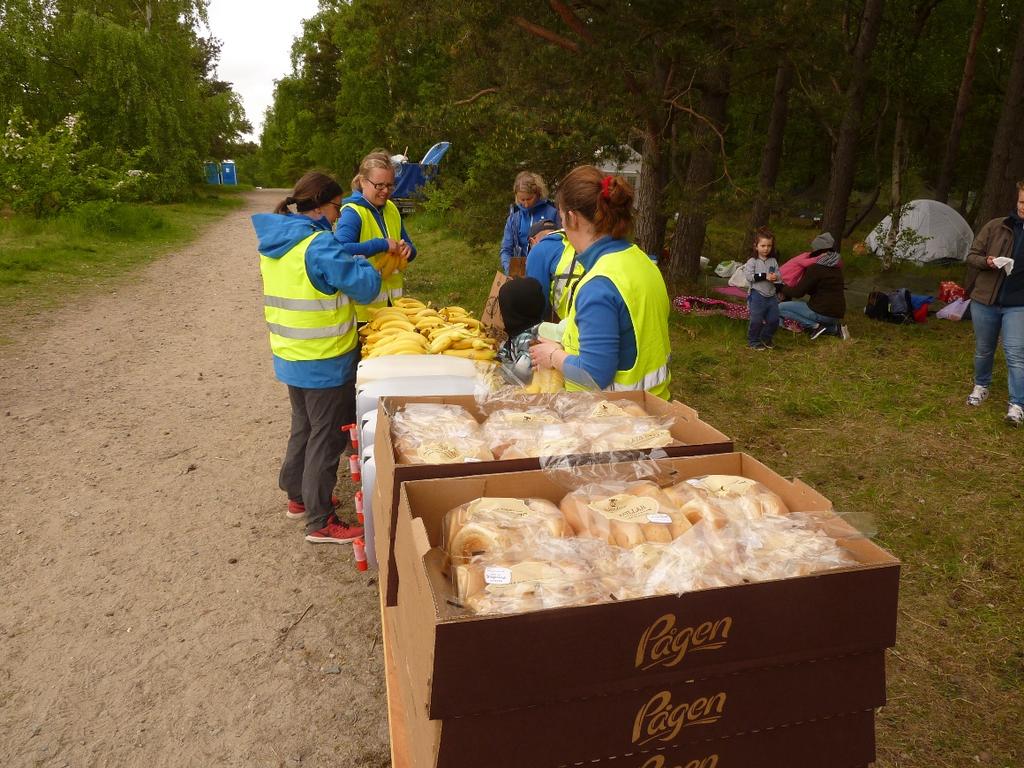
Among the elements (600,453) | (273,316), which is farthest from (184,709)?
(600,453)

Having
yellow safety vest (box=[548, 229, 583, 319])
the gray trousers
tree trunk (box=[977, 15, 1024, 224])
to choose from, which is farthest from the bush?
tree trunk (box=[977, 15, 1024, 224])

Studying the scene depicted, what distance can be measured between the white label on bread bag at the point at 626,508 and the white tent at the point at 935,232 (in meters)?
16.2

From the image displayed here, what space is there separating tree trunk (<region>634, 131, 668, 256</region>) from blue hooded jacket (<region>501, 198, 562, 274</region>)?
2.08 m

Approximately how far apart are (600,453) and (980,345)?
5.93m

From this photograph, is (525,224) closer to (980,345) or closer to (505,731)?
(980,345)

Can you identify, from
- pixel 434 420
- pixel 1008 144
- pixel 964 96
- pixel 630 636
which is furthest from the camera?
pixel 964 96

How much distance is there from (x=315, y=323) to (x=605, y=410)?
1938mm

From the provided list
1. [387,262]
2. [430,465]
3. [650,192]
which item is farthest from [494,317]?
[650,192]

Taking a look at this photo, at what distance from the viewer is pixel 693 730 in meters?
1.32

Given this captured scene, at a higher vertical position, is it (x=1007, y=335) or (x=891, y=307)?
(x=1007, y=335)

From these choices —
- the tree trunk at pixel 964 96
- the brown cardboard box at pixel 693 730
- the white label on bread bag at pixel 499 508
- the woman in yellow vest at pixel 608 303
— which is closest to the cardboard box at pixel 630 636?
the brown cardboard box at pixel 693 730

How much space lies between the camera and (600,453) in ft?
6.23

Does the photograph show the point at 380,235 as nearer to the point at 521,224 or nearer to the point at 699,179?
the point at 521,224

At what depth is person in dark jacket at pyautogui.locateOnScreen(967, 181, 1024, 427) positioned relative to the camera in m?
Result: 5.50
